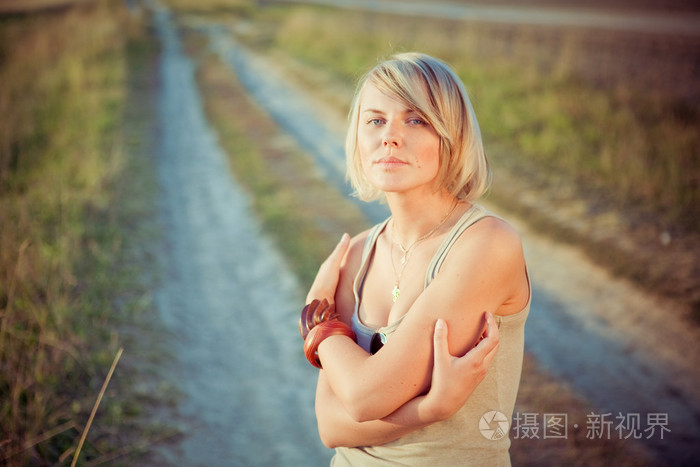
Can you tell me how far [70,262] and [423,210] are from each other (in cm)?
409

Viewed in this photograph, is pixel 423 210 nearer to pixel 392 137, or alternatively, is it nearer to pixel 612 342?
pixel 392 137

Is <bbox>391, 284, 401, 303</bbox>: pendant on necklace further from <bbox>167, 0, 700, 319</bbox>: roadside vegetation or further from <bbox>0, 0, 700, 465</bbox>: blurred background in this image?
<bbox>0, 0, 700, 465</bbox>: blurred background

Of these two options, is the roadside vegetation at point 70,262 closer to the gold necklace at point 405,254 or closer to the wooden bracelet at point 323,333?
Answer: the wooden bracelet at point 323,333

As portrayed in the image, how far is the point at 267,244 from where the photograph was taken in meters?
5.96

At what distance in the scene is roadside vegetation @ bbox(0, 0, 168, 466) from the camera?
3213mm

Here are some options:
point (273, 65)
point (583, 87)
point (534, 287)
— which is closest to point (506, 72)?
point (583, 87)

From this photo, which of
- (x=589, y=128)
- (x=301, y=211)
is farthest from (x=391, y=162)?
(x=589, y=128)

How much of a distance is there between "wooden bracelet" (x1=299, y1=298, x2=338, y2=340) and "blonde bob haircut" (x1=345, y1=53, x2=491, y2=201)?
465 millimetres

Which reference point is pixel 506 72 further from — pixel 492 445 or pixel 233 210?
pixel 492 445

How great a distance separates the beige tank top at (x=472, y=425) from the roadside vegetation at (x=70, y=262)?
199cm

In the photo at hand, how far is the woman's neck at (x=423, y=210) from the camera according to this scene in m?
1.69

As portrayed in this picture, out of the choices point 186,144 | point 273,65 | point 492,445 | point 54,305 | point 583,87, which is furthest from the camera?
point 273,65

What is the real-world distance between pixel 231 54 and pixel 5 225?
39.3 ft

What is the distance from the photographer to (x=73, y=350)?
3.75 meters
